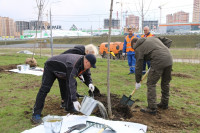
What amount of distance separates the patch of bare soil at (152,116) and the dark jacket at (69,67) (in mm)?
968

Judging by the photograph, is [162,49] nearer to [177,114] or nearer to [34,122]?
[177,114]

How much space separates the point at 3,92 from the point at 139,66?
3868mm

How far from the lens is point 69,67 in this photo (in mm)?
3072

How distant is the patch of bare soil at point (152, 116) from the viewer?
3271mm

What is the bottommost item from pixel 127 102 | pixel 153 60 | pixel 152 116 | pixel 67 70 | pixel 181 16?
pixel 152 116

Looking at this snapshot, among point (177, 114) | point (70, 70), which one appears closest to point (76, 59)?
point (70, 70)

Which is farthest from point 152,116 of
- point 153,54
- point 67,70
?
point 67,70

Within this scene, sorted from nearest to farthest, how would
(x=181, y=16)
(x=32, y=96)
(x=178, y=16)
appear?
(x=32, y=96), (x=181, y=16), (x=178, y=16)

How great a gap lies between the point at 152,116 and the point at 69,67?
6.24 feet

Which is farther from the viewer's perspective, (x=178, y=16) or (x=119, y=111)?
(x=178, y=16)

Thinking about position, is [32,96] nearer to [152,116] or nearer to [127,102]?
[127,102]

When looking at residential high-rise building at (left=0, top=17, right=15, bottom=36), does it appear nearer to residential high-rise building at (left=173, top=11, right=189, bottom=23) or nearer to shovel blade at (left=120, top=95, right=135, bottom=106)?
residential high-rise building at (left=173, top=11, right=189, bottom=23)

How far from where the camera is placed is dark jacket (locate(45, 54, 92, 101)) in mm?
3057

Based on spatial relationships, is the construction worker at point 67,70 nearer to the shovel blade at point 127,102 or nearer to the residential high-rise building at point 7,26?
the shovel blade at point 127,102
